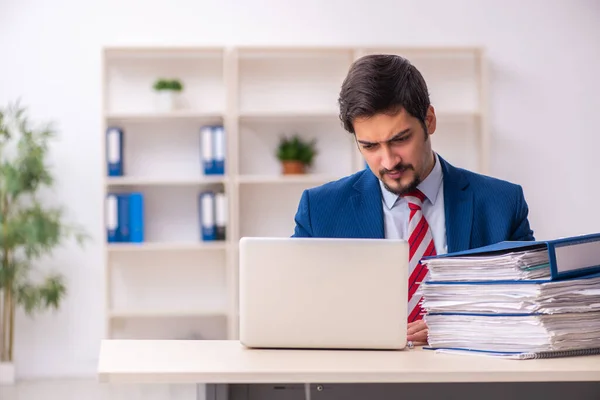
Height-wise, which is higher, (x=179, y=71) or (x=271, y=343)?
(x=179, y=71)

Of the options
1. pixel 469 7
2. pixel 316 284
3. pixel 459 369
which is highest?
pixel 469 7

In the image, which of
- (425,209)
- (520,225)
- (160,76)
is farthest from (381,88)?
(160,76)

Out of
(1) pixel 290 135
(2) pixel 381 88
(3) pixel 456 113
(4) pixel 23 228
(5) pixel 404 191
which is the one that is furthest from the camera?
(1) pixel 290 135

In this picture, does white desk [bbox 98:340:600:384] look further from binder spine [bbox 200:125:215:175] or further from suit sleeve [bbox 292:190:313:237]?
binder spine [bbox 200:125:215:175]

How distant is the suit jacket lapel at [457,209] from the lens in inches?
84.1

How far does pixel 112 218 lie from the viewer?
4.87 meters

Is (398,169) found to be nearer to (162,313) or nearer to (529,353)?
(529,353)

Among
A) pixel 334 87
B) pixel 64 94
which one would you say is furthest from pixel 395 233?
pixel 64 94

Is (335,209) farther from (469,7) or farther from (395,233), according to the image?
(469,7)

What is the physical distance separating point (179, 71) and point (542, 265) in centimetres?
404

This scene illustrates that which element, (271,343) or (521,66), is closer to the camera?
(271,343)

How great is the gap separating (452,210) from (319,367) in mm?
974

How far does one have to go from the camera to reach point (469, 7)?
17.2 ft

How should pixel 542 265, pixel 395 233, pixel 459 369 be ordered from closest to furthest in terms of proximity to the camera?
pixel 459 369 < pixel 542 265 < pixel 395 233
